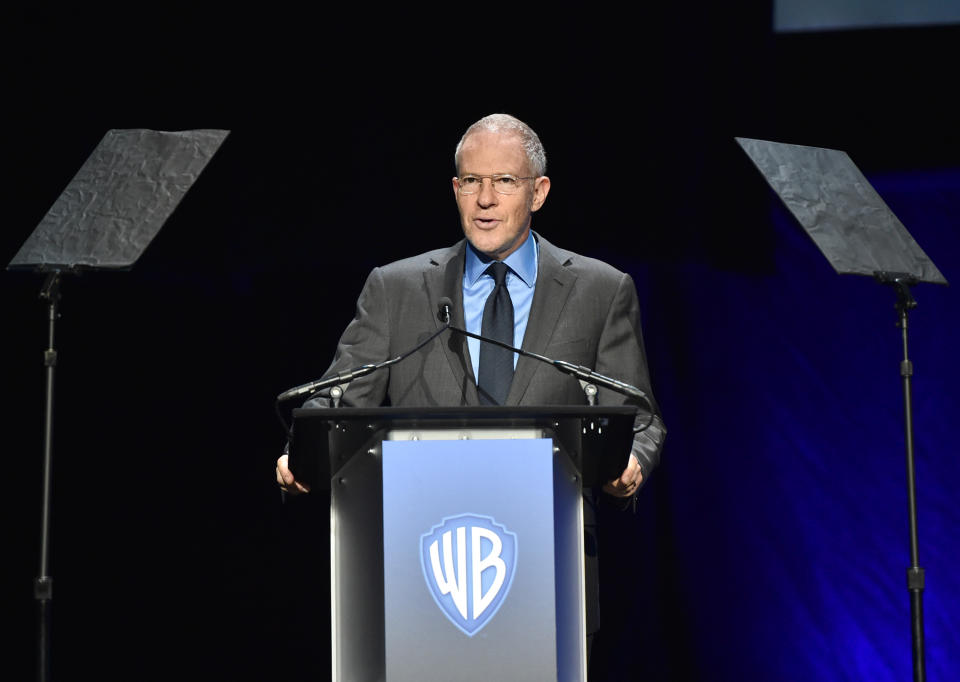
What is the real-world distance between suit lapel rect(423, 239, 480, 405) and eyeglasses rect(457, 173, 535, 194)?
13 cm

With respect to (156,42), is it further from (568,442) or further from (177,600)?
(568,442)

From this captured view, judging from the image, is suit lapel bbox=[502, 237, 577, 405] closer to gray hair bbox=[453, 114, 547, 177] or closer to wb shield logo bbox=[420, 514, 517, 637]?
gray hair bbox=[453, 114, 547, 177]

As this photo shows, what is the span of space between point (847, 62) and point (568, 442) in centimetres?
261

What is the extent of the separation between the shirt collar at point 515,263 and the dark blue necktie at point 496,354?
0.10 metres

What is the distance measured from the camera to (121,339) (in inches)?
157

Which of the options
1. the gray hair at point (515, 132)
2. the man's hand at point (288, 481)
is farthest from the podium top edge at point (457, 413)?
the gray hair at point (515, 132)

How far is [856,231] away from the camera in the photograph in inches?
110

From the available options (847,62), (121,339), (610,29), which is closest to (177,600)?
(121,339)

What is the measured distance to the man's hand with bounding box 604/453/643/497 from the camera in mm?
2079

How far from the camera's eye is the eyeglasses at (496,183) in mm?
2594

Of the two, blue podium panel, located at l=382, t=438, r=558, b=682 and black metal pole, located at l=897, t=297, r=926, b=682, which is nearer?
blue podium panel, located at l=382, t=438, r=558, b=682

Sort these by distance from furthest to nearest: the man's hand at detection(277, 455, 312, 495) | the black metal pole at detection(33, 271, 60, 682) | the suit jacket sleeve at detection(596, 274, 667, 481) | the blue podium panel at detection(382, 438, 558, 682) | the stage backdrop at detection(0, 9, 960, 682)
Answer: the stage backdrop at detection(0, 9, 960, 682)
the suit jacket sleeve at detection(596, 274, 667, 481)
the black metal pole at detection(33, 271, 60, 682)
the man's hand at detection(277, 455, 312, 495)
the blue podium panel at detection(382, 438, 558, 682)

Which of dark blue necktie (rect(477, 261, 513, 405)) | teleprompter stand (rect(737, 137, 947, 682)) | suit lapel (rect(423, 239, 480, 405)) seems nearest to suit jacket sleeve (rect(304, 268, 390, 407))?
suit lapel (rect(423, 239, 480, 405))

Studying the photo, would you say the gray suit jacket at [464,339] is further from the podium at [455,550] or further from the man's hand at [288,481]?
the podium at [455,550]
